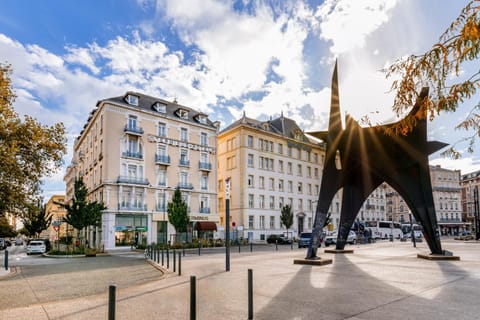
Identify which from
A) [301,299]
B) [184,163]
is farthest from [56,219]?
[301,299]

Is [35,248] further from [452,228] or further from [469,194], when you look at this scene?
[469,194]

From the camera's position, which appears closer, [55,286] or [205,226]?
[55,286]

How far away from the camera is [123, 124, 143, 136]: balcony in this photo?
43.3 metres

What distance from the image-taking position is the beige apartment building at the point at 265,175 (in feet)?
180

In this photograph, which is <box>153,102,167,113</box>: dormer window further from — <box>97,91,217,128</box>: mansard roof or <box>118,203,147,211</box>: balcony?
<box>118,203,147,211</box>: balcony

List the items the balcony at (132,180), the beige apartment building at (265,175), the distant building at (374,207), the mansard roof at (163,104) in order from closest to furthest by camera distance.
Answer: the balcony at (132,180)
the mansard roof at (163,104)
the beige apartment building at (265,175)
the distant building at (374,207)

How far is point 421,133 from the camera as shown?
18391 mm

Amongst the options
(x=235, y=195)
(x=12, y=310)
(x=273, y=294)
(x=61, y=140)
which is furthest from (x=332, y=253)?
(x=235, y=195)

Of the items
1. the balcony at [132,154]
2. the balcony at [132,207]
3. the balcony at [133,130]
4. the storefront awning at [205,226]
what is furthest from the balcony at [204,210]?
the balcony at [133,130]

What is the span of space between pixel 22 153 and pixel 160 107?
3221 centimetres

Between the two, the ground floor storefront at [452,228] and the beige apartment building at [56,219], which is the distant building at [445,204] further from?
the beige apartment building at [56,219]

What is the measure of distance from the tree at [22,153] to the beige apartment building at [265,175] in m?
35.9

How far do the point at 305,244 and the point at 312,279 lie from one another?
24.0 meters

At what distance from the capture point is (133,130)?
1724 inches
